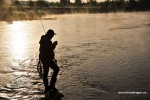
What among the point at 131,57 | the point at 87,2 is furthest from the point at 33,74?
the point at 87,2

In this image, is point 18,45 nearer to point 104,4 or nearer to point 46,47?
point 46,47

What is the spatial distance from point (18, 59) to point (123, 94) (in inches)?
324

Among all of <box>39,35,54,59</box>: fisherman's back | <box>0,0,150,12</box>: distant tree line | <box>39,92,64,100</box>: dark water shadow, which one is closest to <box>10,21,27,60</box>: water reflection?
<box>39,35,54,59</box>: fisherman's back

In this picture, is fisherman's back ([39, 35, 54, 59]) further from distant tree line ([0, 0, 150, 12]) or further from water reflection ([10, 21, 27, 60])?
distant tree line ([0, 0, 150, 12])

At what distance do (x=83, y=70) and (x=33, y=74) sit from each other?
1.92 metres

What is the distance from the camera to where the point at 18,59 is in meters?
16.5

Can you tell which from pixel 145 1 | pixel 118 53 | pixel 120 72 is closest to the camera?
pixel 120 72

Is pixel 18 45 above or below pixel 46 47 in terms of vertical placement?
below

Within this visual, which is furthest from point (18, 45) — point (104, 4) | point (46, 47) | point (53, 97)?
point (104, 4)

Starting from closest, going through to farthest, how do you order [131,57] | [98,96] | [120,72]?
[98,96] → [120,72] → [131,57]

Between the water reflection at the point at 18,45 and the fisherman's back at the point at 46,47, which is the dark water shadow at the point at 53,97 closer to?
the fisherman's back at the point at 46,47

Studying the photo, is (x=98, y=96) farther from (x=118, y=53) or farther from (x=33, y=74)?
(x=118, y=53)

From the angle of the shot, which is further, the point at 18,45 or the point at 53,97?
the point at 18,45

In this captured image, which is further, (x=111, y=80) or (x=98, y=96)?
(x=111, y=80)
